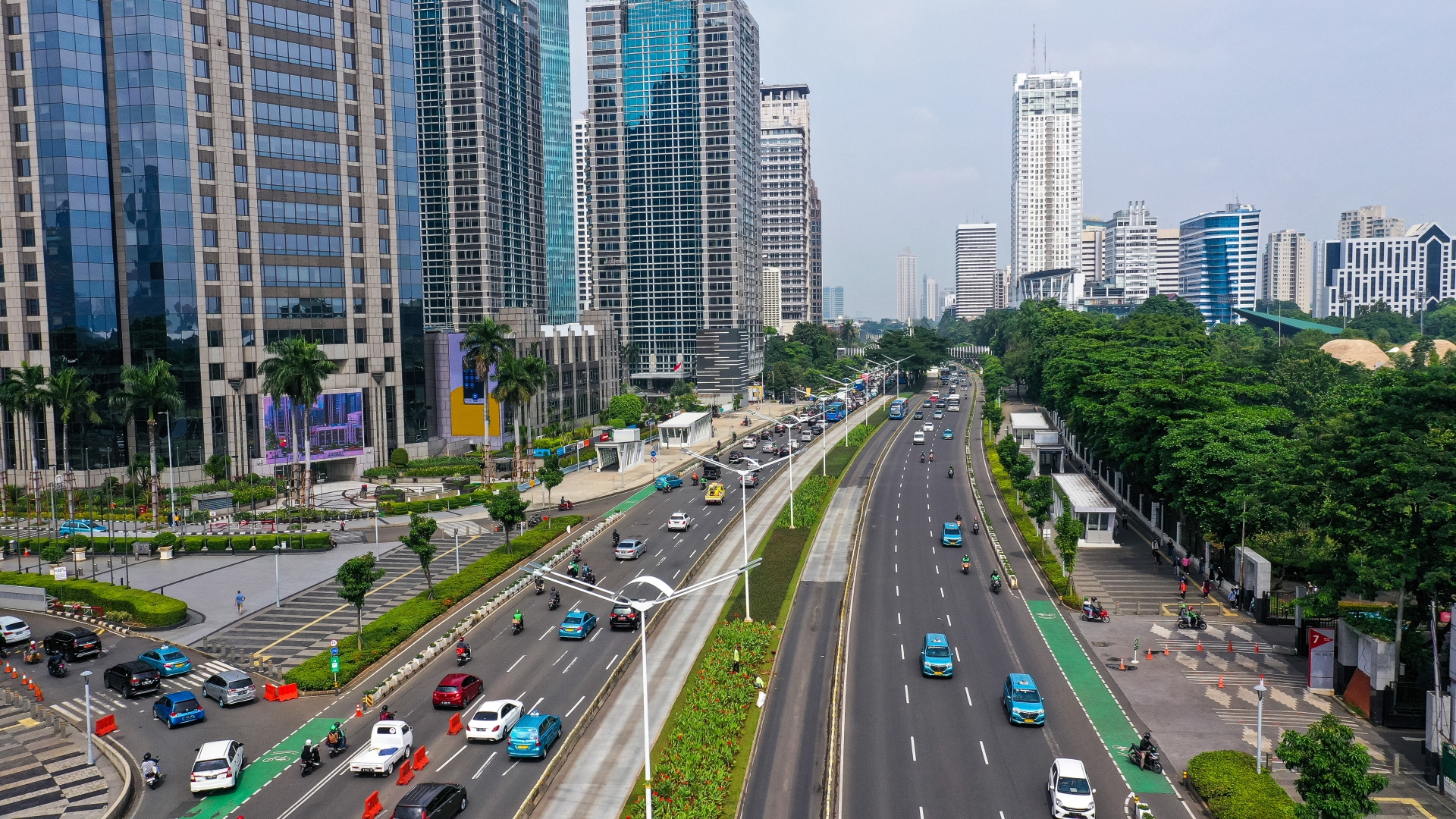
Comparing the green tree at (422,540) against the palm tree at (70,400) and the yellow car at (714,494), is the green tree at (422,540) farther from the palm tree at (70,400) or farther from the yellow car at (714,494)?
the palm tree at (70,400)

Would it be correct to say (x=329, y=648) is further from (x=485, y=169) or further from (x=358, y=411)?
(x=485, y=169)

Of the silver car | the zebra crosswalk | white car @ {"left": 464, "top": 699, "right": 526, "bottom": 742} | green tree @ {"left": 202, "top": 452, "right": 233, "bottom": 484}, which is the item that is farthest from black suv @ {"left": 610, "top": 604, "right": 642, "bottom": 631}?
green tree @ {"left": 202, "top": 452, "right": 233, "bottom": 484}

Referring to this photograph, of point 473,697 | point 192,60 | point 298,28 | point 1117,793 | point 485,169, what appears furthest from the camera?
point 485,169

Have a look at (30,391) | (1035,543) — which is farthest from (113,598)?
(1035,543)

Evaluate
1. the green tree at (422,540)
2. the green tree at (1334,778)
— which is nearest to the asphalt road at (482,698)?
the green tree at (422,540)

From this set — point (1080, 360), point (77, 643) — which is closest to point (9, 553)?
point (77, 643)

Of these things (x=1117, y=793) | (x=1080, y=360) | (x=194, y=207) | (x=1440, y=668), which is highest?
(x=194, y=207)

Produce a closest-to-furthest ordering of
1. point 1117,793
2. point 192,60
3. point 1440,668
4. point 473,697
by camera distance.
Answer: point 1117,793, point 1440,668, point 473,697, point 192,60
